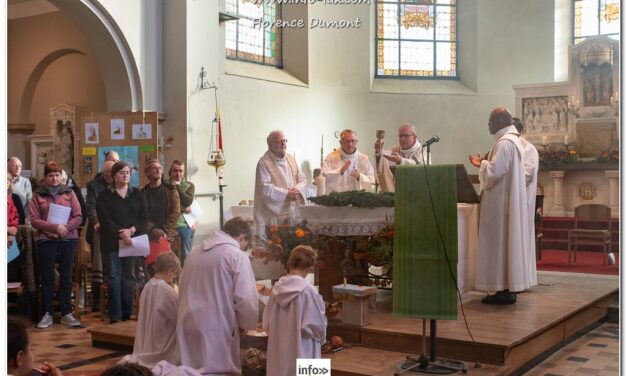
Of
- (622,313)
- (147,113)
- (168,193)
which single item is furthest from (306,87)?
(622,313)

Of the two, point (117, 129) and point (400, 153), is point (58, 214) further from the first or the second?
point (400, 153)

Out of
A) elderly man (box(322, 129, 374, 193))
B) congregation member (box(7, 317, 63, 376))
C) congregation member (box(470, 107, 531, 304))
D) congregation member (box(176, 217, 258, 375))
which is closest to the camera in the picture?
congregation member (box(7, 317, 63, 376))

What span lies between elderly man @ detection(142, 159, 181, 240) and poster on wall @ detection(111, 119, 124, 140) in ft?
6.25

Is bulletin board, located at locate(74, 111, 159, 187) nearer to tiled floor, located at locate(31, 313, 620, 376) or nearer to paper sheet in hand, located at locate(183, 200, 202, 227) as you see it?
paper sheet in hand, located at locate(183, 200, 202, 227)

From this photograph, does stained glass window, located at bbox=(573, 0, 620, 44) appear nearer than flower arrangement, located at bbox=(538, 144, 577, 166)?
Yes

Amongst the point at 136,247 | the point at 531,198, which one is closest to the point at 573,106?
the point at 531,198

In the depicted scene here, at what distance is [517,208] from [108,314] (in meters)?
3.81

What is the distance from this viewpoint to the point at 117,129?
9195 mm

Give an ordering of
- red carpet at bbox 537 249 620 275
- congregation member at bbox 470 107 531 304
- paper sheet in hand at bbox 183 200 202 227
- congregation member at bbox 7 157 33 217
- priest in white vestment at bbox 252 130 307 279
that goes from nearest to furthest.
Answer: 1. congregation member at bbox 7 157 33 217
2. congregation member at bbox 470 107 531 304
3. priest in white vestment at bbox 252 130 307 279
4. paper sheet in hand at bbox 183 200 202 227
5. red carpet at bbox 537 249 620 275

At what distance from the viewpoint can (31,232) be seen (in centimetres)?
710

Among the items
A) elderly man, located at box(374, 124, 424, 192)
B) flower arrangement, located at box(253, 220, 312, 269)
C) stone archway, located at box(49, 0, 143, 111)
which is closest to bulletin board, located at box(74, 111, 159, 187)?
stone archway, located at box(49, 0, 143, 111)

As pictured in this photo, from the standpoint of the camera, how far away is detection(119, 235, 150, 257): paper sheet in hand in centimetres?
712

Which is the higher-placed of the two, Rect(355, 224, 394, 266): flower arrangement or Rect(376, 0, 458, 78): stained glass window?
Rect(376, 0, 458, 78): stained glass window

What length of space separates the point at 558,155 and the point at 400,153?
232 inches
